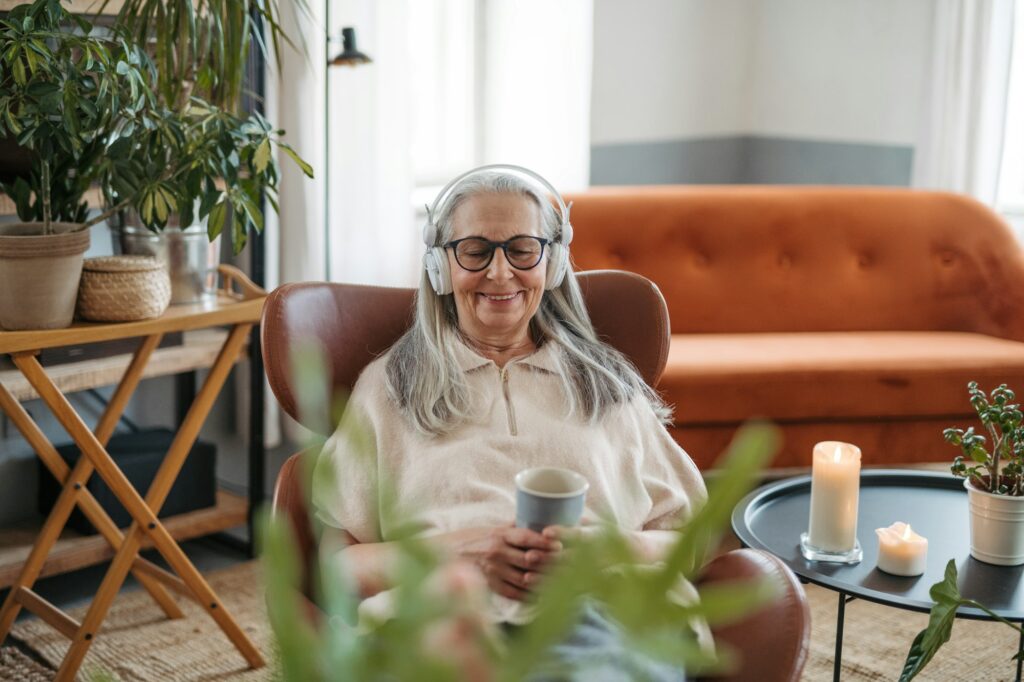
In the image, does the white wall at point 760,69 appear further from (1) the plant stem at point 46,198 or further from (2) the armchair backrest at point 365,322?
(1) the plant stem at point 46,198

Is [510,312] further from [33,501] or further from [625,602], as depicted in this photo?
[33,501]

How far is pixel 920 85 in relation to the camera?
4.45 metres

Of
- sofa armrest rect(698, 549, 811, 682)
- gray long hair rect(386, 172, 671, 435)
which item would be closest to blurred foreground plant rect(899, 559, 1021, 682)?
sofa armrest rect(698, 549, 811, 682)

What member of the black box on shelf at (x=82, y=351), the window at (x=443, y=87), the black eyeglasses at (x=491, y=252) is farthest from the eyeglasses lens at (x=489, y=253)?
the window at (x=443, y=87)

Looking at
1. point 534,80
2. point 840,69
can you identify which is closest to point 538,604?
point 534,80

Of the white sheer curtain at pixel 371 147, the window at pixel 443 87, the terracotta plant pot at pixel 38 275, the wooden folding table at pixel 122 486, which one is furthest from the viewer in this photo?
the window at pixel 443 87

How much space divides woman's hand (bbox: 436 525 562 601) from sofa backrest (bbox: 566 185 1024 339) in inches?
76.7

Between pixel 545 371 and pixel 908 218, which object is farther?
pixel 908 218

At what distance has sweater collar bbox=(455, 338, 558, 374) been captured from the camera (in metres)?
1.77

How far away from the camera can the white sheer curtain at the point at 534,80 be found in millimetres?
3854

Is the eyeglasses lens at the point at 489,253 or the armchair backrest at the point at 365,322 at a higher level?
the eyeglasses lens at the point at 489,253

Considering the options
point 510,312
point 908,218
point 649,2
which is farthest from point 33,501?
point 649,2

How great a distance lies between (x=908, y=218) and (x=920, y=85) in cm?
123

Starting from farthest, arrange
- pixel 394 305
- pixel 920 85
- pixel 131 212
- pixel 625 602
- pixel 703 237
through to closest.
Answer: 1. pixel 920 85
2. pixel 703 237
3. pixel 131 212
4. pixel 394 305
5. pixel 625 602
